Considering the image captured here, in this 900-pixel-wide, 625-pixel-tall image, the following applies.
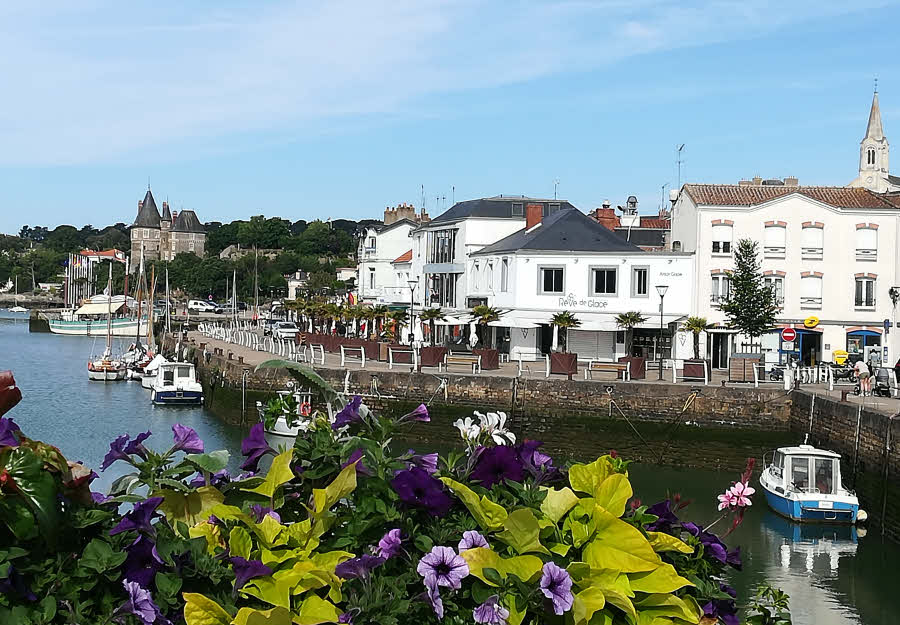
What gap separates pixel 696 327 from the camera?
1549 inches

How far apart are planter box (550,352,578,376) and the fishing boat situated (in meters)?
10.5

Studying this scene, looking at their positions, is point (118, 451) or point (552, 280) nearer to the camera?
point (118, 451)

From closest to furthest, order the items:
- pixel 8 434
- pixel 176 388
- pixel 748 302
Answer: pixel 8 434 < pixel 748 302 < pixel 176 388

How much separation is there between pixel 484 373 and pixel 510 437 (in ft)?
107

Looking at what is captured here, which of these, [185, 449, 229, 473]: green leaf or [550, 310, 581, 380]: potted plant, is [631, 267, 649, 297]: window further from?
[185, 449, 229, 473]: green leaf

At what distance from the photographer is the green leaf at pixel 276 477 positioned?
3.60 metres

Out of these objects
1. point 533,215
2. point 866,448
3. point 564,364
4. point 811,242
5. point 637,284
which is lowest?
point 866,448

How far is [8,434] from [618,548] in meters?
1.85

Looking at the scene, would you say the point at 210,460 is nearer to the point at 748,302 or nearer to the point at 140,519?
the point at 140,519

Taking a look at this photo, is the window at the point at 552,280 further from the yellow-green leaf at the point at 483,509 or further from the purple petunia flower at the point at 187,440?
the yellow-green leaf at the point at 483,509

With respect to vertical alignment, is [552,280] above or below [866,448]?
above

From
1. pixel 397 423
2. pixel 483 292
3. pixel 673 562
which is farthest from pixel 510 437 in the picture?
pixel 483 292

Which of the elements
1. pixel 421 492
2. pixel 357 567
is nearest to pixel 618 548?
pixel 421 492

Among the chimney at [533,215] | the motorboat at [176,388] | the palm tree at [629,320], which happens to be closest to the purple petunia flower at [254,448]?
the palm tree at [629,320]
